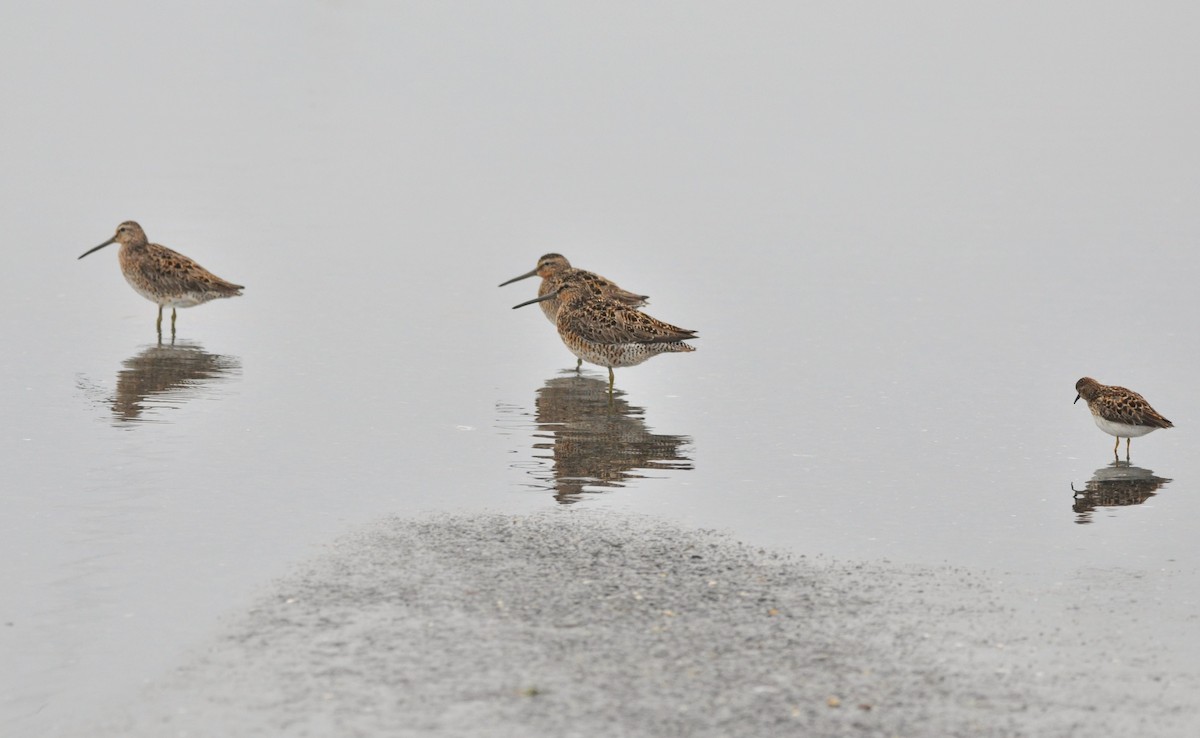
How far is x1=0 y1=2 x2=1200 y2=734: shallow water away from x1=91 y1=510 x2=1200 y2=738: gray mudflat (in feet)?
1.71

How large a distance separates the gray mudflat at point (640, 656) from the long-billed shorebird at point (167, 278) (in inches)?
349

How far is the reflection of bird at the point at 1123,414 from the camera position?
13.1 m

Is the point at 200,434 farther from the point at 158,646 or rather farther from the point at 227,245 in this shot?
the point at 227,245

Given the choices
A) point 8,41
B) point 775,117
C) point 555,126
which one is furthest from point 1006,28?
point 8,41

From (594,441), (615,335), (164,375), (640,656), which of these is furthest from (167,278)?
(640,656)

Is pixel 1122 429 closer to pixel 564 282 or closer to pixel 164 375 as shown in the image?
pixel 564 282

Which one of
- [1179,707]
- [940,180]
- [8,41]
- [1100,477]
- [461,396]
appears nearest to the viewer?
[1179,707]

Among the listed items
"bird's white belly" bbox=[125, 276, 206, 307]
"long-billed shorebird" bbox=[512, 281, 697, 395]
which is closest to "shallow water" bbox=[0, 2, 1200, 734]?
"long-billed shorebird" bbox=[512, 281, 697, 395]

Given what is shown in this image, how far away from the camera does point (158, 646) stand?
8586 mm

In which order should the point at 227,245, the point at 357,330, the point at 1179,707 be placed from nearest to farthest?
the point at 1179,707, the point at 357,330, the point at 227,245

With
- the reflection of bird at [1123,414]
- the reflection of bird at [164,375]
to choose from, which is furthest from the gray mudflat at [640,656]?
the reflection of bird at [164,375]

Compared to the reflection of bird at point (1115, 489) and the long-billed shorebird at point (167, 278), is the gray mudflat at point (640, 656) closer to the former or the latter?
the reflection of bird at point (1115, 489)

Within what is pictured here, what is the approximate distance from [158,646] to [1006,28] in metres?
43.0

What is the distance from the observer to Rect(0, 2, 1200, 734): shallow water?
1084 centimetres
